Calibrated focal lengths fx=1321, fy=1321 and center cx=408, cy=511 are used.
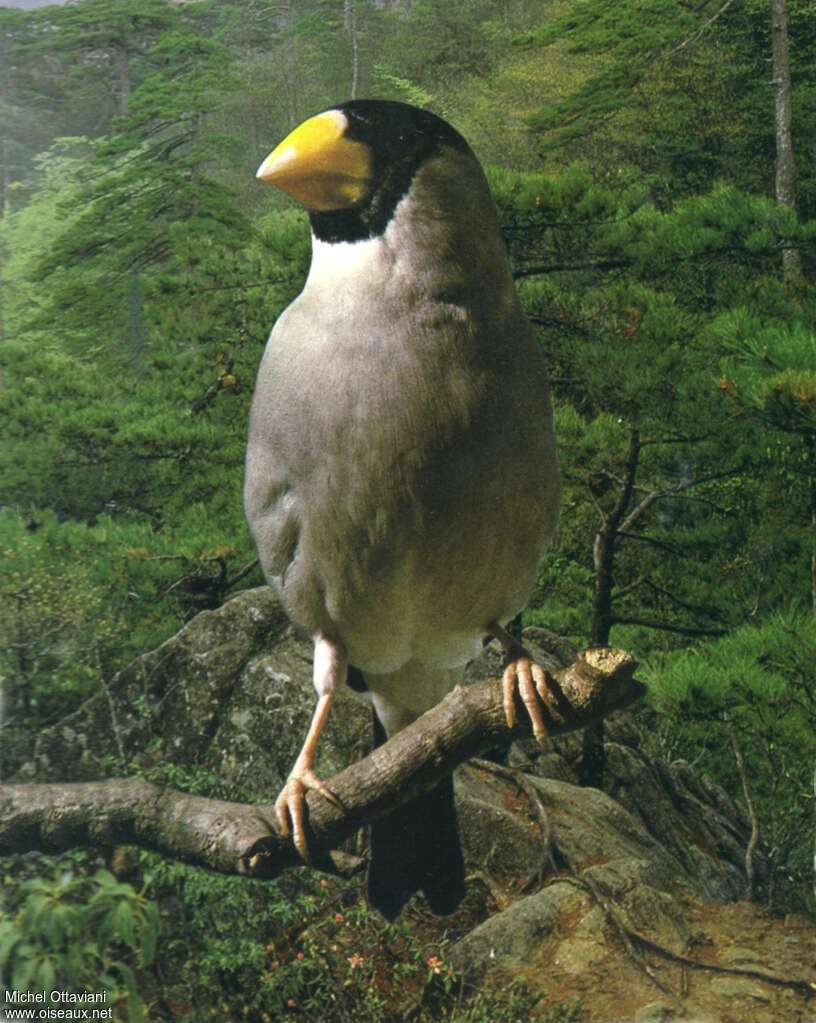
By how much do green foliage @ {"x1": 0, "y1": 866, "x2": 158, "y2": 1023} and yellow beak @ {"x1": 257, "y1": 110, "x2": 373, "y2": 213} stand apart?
3.97 feet

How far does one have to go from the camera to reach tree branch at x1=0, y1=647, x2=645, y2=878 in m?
1.94

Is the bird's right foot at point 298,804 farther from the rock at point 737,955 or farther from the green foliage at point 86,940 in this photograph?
the rock at point 737,955

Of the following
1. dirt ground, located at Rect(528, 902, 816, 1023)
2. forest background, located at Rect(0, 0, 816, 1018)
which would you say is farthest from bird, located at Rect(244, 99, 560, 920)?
dirt ground, located at Rect(528, 902, 816, 1023)

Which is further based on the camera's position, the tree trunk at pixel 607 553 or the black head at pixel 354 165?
the tree trunk at pixel 607 553

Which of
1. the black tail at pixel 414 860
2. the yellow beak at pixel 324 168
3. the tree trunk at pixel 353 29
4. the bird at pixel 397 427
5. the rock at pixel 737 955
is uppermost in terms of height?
the tree trunk at pixel 353 29

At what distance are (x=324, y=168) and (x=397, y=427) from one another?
0.43 metres

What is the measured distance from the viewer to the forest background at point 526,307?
2475mm

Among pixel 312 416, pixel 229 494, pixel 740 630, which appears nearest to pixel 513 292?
pixel 312 416

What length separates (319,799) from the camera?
2.07 meters

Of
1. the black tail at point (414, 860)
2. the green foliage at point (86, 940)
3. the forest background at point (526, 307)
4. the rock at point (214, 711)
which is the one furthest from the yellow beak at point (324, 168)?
the green foliage at point (86, 940)

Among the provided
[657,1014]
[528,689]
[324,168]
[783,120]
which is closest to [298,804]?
[528,689]

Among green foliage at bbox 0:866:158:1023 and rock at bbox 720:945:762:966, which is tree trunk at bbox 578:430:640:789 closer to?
rock at bbox 720:945:762:966

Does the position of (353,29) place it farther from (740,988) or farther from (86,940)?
(740,988)

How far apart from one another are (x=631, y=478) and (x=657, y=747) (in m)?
0.51
